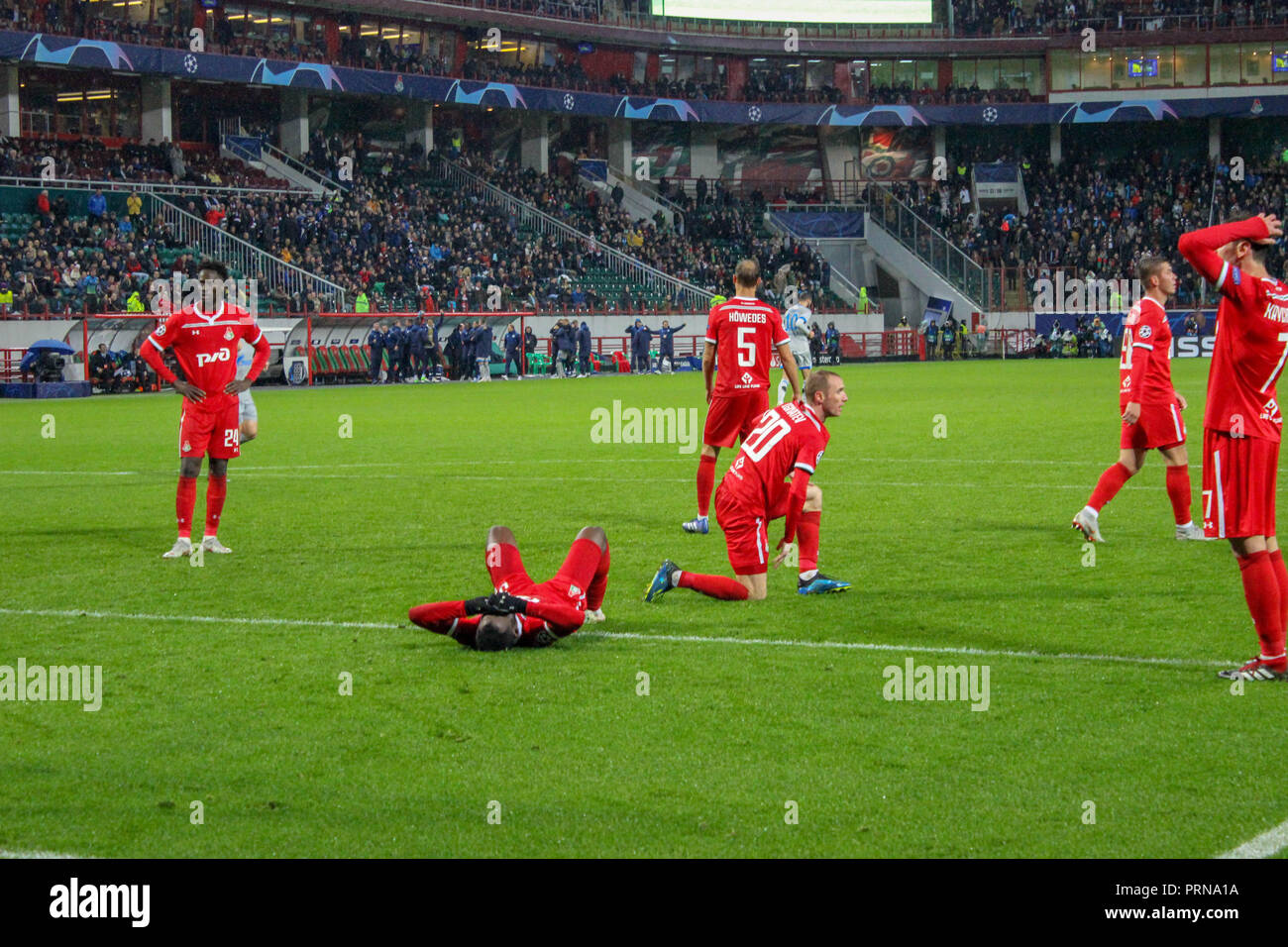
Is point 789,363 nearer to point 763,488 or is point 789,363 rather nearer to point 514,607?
point 763,488

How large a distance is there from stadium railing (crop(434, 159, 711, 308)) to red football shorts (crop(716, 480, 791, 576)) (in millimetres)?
49244

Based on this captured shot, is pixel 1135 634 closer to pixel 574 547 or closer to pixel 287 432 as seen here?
pixel 574 547

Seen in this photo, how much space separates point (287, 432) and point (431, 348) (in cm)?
2064

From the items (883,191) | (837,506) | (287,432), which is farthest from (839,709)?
(883,191)

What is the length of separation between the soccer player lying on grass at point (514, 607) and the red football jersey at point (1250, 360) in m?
3.32

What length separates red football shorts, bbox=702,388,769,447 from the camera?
1262 centimetres

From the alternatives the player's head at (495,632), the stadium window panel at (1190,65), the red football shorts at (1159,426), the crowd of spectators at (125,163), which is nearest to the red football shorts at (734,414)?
the red football shorts at (1159,426)

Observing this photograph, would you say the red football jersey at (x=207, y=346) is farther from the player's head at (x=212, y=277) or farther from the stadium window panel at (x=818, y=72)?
the stadium window panel at (x=818, y=72)

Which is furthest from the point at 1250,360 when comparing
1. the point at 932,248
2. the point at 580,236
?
the point at 932,248

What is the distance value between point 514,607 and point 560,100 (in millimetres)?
58385

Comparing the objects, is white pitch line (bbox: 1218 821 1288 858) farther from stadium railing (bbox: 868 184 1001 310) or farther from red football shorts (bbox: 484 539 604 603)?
stadium railing (bbox: 868 184 1001 310)

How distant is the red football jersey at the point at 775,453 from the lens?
9328 millimetres

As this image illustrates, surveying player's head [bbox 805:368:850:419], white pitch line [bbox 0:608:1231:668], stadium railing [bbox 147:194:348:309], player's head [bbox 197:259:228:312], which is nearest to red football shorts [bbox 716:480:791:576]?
player's head [bbox 805:368:850:419]

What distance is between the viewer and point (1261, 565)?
7297 millimetres
